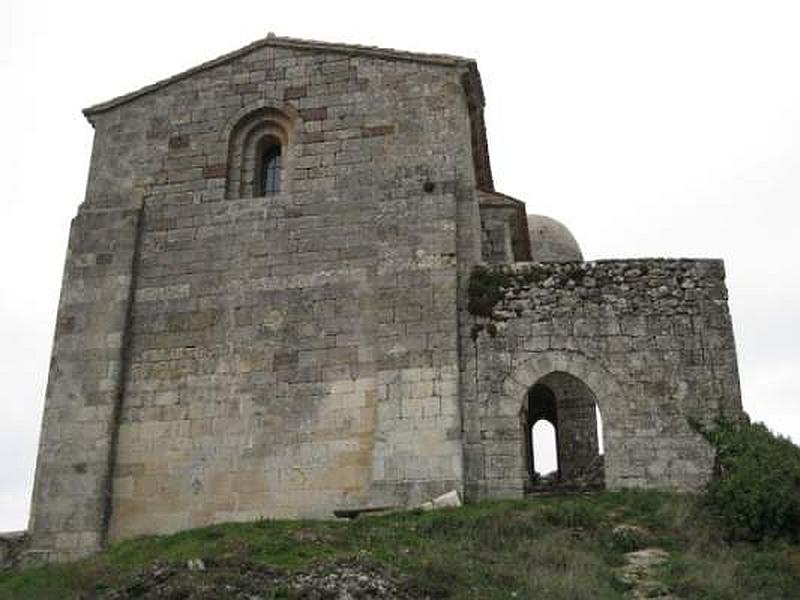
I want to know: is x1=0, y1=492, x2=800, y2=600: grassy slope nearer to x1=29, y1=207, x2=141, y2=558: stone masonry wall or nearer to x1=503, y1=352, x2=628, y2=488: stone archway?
x1=503, y1=352, x2=628, y2=488: stone archway

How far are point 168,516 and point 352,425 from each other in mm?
3241

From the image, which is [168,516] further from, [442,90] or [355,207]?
[442,90]

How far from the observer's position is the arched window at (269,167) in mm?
17375

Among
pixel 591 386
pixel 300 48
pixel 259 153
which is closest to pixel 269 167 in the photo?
pixel 259 153

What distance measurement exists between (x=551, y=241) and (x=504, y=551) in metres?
13.5

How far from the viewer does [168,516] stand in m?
15.2

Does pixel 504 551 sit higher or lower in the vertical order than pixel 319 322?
lower

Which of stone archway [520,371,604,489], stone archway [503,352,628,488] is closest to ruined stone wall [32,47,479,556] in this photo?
stone archway [503,352,628,488]

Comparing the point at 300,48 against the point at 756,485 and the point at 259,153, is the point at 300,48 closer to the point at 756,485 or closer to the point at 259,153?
the point at 259,153

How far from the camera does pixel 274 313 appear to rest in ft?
52.1

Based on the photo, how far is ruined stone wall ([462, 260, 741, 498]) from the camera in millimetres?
14273

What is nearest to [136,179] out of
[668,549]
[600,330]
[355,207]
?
[355,207]

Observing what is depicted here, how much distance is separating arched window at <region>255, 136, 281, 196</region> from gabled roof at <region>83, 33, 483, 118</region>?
5.77ft

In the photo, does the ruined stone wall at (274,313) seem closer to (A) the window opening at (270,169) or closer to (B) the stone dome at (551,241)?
(A) the window opening at (270,169)
